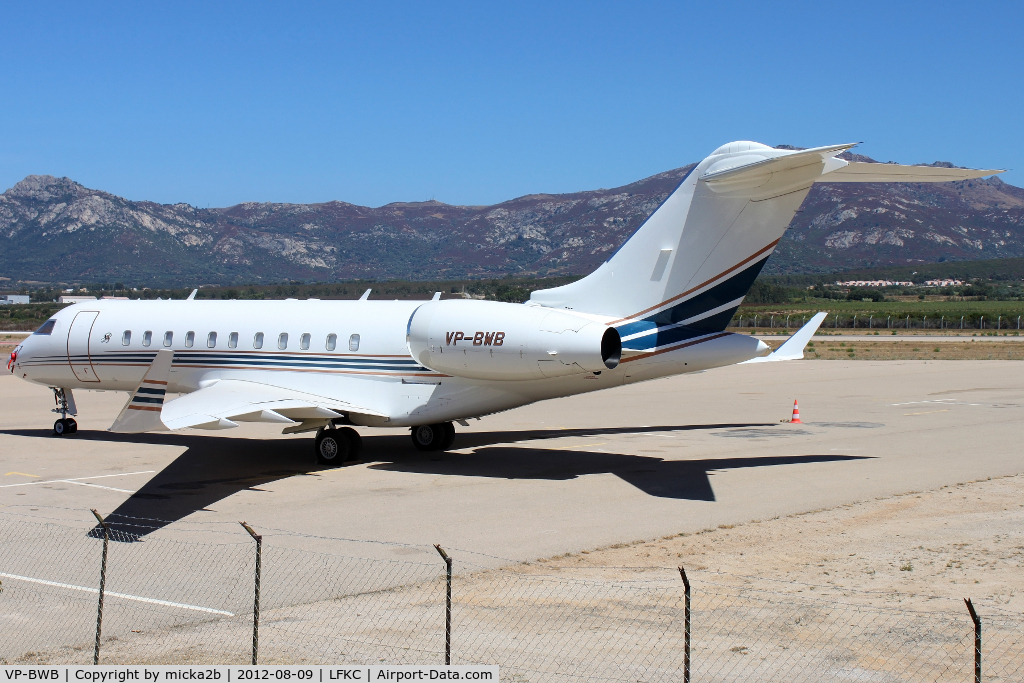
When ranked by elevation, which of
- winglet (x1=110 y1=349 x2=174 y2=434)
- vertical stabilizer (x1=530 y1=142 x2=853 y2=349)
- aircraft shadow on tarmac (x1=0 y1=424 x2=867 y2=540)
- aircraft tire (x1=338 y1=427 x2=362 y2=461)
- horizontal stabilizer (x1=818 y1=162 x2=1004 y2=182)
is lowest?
aircraft shadow on tarmac (x1=0 y1=424 x2=867 y2=540)

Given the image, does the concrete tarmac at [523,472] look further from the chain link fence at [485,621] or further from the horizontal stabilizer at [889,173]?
the horizontal stabilizer at [889,173]

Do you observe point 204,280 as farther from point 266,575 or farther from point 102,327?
point 266,575

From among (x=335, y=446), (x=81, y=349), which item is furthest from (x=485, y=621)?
(x=81, y=349)

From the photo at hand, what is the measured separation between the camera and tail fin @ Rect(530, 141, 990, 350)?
1544 cm

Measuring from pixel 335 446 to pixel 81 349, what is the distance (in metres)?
7.74

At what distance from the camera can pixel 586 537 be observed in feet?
41.3

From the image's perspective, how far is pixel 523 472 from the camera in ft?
57.9

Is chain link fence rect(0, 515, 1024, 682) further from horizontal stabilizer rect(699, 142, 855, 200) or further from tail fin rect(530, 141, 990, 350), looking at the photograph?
horizontal stabilizer rect(699, 142, 855, 200)

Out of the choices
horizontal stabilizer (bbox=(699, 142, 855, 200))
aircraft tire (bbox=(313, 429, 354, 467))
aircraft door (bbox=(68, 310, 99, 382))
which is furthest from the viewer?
aircraft door (bbox=(68, 310, 99, 382))

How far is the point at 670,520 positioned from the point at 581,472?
13.4 ft

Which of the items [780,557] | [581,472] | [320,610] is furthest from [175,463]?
[780,557]

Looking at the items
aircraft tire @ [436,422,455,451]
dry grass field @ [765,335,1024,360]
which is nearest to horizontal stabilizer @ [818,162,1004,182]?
aircraft tire @ [436,422,455,451]

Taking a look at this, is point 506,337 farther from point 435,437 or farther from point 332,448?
point 435,437

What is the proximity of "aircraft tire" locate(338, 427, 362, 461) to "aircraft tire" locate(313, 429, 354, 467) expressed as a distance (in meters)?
0.03
